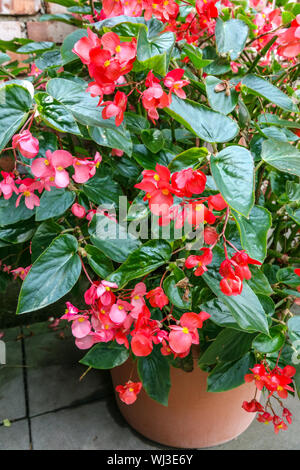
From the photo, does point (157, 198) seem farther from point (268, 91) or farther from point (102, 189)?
point (268, 91)

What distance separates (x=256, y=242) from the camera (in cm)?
45

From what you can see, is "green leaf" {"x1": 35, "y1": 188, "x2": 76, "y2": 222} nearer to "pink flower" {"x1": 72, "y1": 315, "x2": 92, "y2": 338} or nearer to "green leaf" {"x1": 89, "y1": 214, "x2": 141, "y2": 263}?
"green leaf" {"x1": 89, "y1": 214, "x2": 141, "y2": 263}

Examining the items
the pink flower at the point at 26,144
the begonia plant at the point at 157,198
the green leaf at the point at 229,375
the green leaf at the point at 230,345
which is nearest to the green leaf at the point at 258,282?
the begonia plant at the point at 157,198

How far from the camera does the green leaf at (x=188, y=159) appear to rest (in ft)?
1.45

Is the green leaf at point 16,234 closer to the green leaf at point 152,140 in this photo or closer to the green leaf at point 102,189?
the green leaf at point 102,189

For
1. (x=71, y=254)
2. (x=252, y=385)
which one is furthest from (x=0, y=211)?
(x=252, y=385)

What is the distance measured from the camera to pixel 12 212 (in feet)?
1.92

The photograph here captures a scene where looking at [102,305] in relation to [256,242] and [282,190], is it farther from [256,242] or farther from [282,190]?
[282,190]

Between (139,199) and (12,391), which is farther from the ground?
(139,199)

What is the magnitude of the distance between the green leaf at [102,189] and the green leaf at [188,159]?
0.15 m

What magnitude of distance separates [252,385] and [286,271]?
29 centimetres

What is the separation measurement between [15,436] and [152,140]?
78cm

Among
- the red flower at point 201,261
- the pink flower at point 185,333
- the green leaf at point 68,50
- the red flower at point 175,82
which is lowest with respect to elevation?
the pink flower at point 185,333

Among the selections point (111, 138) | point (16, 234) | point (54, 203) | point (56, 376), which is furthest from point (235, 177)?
point (56, 376)
